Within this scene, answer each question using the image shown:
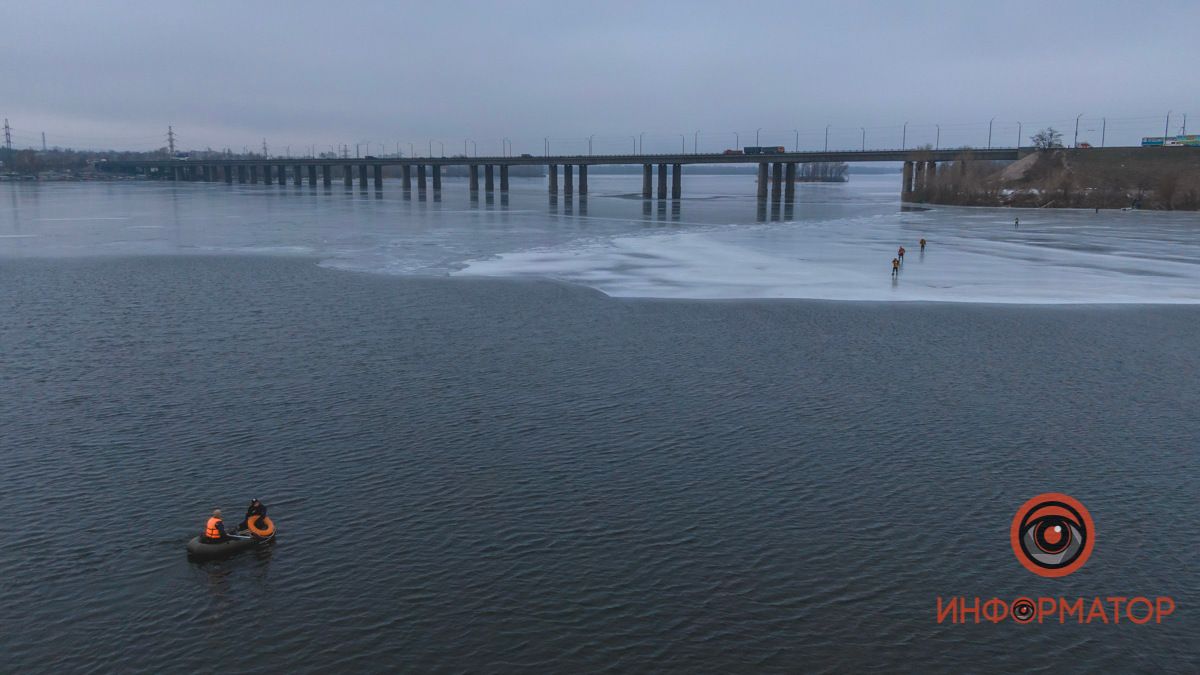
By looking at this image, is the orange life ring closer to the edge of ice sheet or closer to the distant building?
the edge of ice sheet

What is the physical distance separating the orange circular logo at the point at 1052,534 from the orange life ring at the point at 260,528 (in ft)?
59.1

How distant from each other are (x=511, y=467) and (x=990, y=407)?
17967mm

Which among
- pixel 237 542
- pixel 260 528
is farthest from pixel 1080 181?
pixel 237 542

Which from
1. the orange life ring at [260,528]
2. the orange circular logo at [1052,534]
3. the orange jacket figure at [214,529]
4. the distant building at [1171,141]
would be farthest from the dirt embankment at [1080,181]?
the orange jacket figure at [214,529]

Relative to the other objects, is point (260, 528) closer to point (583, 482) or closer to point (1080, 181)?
point (583, 482)

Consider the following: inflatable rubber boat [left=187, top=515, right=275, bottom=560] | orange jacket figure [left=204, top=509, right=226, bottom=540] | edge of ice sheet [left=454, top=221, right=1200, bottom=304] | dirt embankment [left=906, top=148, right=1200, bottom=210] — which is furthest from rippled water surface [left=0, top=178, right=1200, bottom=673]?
dirt embankment [left=906, top=148, right=1200, bottom=210]

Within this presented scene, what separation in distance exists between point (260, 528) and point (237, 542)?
617 millimetres

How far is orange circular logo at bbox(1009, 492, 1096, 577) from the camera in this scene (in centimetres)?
2100

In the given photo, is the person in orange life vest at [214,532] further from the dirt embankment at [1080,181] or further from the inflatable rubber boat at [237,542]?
the dirt embankment at [1080,181]

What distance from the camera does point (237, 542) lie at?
805 inches

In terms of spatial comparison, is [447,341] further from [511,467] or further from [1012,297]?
[1012,297]

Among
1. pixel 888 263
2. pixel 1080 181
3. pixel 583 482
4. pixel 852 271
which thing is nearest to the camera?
pixel 583 482

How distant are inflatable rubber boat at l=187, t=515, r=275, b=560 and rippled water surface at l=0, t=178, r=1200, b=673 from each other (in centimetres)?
37

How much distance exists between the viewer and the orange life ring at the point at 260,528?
20750 mm
